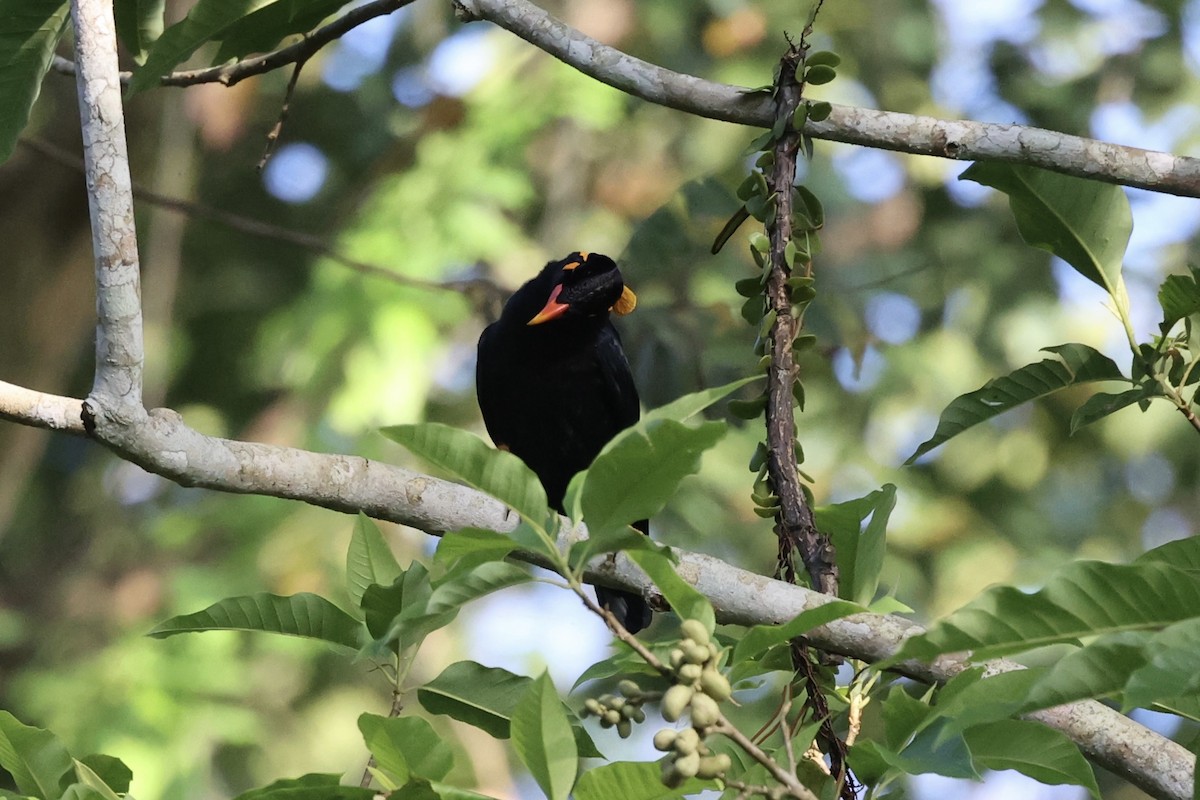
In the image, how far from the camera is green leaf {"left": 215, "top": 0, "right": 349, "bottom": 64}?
2238 mm

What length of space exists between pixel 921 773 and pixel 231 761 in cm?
549

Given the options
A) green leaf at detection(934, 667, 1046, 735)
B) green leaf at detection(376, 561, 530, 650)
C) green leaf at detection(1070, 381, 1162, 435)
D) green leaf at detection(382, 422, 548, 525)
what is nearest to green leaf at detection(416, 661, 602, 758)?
green leaf at detection(376, 561, 530, 650)

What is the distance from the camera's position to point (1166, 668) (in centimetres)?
104

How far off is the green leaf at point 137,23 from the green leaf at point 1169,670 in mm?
2174

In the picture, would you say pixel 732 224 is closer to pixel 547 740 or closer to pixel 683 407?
pixel 683 407

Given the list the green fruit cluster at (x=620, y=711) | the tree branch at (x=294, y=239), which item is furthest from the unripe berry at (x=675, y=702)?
the tree branch at (x=294, y=239)

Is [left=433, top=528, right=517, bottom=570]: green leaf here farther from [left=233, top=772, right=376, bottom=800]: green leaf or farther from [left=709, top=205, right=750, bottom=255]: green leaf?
[left=709, top=205, right=750, bottom=255]: green leaf

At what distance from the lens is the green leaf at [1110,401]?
6.33ft

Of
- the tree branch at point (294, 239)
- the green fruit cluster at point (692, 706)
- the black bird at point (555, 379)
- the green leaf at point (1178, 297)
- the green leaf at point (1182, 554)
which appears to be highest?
the tree branch at point (294, 239)

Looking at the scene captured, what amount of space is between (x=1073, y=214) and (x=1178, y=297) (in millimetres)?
208

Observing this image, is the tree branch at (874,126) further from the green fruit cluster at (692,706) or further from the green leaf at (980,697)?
the green fruit cluster at (692,706)

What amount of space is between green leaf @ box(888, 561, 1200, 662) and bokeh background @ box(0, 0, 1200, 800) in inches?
110

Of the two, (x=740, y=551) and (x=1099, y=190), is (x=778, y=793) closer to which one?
(x=1099, y=190)

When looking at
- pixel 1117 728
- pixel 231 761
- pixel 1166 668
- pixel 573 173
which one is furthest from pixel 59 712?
pixel 1166 668
